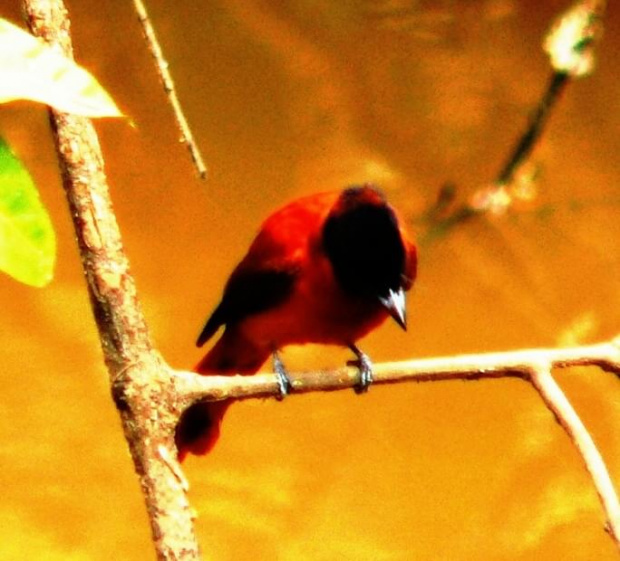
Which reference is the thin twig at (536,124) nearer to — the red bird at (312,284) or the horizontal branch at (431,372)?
the red bird at (312,284)

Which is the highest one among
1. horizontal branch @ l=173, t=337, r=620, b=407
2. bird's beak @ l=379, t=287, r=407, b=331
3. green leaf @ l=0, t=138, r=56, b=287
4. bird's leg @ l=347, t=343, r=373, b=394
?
bird's beak @ l=379, t=287, r=407, b=331

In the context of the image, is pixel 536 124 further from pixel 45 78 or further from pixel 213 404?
pixel 45 78

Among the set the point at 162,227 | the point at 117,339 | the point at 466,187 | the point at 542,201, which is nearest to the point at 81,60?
the point at 162,227

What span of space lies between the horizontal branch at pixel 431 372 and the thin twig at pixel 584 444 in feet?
0.06

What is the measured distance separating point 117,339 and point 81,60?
109 cm

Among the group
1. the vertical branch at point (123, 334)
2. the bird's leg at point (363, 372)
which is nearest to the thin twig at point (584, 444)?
the bird's leg at point (363, 372)

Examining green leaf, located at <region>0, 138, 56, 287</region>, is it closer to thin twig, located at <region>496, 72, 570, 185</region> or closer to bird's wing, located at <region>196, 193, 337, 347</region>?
bird's wing, located at <region>196, 193, 337, 347</region>

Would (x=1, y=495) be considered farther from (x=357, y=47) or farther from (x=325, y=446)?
(x=357, y=47)

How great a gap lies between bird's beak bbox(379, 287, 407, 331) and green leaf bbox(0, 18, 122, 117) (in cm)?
73

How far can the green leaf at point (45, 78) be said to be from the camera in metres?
0.56

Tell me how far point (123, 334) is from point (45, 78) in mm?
383

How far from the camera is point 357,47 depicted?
1963 millimetres

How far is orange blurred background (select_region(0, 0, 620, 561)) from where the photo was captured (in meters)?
1.94

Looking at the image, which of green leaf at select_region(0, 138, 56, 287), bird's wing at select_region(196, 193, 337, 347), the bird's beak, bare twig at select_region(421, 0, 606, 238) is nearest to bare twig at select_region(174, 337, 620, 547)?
the bird's beak
